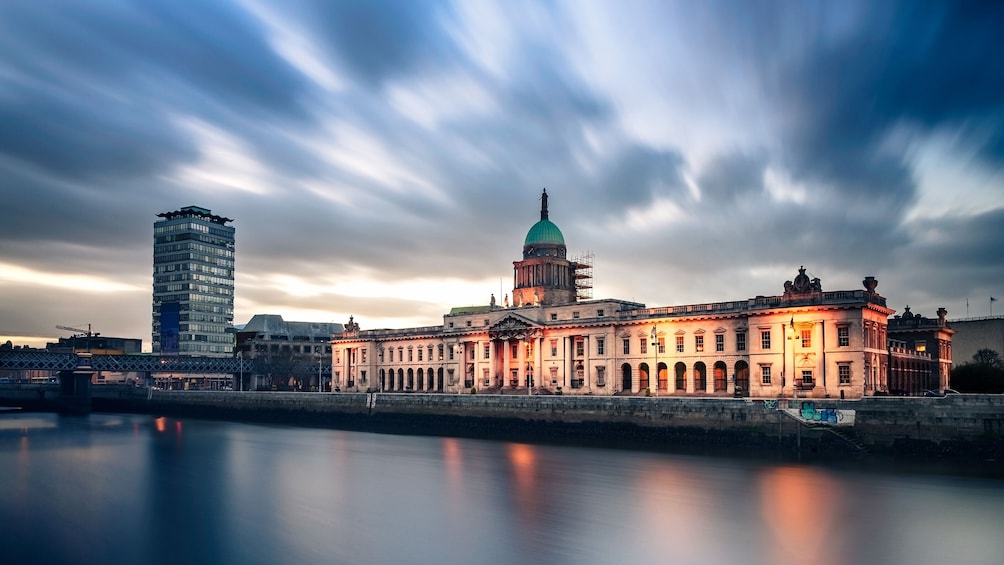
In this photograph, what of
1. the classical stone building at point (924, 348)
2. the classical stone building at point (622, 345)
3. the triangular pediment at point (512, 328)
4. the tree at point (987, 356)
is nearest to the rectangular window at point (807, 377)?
the classical stone building at point (622, 345)

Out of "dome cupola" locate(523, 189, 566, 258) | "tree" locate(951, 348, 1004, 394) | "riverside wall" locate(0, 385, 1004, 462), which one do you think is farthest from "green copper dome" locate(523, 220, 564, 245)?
"tree" locate(951, 348, 1004, 394)

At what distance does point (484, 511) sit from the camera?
42812 mm

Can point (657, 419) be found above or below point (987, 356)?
below

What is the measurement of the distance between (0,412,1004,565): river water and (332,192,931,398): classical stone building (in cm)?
2726

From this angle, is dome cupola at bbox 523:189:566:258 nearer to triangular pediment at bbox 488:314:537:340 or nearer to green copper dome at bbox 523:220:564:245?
green copper dome at bbox 523:220:564:245

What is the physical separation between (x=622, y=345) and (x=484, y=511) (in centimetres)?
6056

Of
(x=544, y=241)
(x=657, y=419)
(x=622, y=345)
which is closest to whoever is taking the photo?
(x=657, y=419)

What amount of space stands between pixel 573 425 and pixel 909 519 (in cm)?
4353

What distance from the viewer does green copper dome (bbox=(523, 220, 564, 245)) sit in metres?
126

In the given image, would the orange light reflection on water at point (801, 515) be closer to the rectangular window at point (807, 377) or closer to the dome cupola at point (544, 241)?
the rectangular window at point (807, 377)

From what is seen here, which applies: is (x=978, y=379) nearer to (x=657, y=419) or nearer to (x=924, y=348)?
(x=924, y=348)

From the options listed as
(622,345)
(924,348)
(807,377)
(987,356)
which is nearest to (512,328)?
(622,345)

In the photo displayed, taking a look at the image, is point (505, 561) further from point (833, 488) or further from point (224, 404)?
point (224, 404)

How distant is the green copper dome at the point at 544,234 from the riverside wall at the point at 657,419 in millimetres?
36620
